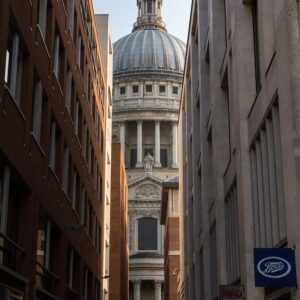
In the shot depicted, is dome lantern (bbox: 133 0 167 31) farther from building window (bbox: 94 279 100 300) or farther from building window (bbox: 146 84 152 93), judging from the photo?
building window (bbox: 94 279 100 300)

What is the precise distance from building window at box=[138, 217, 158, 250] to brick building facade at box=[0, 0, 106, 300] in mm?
60633

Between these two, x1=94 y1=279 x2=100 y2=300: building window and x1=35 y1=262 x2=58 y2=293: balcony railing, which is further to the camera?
x1=94 y1=279 x2=100 y2=300: building window

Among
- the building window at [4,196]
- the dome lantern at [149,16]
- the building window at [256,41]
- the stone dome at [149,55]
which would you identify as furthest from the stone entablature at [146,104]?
the building window at [4,196]

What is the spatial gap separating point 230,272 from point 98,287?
881 inches

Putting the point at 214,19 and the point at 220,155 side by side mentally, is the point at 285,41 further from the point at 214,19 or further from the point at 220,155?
the point at 214,19

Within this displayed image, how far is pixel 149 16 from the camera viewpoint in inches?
5886

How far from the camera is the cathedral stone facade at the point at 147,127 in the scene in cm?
9525

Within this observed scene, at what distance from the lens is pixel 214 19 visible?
2664 centimetres

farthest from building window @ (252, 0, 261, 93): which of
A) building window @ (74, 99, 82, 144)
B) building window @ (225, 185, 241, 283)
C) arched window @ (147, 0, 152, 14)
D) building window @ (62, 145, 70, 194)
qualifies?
arched window @ (147, 0, 152, 14)

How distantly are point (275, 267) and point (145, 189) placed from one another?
289 feet

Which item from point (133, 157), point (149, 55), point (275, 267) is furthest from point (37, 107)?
point (149, 55)

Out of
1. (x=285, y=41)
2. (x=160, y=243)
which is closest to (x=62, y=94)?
(x=285, y=41)

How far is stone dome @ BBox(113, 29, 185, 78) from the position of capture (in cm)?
12962

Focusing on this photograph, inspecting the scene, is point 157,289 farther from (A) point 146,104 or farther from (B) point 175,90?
(B) point 175,90
